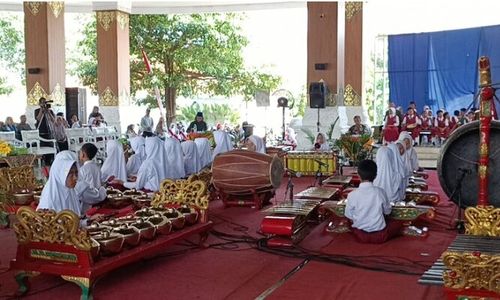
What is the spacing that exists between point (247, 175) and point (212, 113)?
567 inches

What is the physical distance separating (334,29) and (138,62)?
28.6ft

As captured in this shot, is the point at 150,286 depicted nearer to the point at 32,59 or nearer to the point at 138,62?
the point at 32,59

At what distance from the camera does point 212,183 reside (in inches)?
306

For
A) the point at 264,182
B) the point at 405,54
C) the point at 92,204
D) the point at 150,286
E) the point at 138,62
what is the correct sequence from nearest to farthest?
the point at 150,286, the point at 92,204, the point at 264,182, the point at 405,54, the point at 138,62

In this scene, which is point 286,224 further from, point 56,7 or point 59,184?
point 56,7

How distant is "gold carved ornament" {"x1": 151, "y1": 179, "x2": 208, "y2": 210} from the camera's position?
18.2 ft

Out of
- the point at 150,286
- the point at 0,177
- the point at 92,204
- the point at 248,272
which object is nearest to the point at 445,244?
the point at 248,272

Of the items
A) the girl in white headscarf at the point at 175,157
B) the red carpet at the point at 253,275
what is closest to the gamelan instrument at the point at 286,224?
the red carpet at the point at 253,275

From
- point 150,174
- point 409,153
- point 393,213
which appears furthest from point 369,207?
point 409,153

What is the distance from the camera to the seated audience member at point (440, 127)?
14.4m

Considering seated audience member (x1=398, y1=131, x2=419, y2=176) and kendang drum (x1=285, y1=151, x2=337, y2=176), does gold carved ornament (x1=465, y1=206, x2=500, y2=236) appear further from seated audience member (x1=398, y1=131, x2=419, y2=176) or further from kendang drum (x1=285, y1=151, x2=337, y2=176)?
kendang drum (x1=285, y1=151, x2=337, y2=176)

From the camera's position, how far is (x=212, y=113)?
2164 centimetres

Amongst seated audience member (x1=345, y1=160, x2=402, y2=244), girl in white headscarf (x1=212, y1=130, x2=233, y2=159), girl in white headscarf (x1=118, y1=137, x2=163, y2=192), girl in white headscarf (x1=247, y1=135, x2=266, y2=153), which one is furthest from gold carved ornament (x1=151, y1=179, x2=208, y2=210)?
girl in white headscarf (x1=212, y1=130, x2=233, y2=159)

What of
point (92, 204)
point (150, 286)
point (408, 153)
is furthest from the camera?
point (408, 153)
